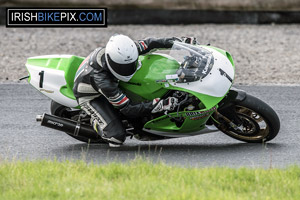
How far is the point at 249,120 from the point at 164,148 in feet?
3.34

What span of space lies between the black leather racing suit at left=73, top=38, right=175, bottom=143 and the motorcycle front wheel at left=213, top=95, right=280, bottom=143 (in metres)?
0.87

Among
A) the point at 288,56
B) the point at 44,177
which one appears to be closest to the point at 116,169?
the point at 44,177

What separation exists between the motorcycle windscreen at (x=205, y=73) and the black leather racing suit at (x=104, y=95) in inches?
16.0

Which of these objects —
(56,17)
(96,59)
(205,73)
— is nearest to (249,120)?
(205,73)

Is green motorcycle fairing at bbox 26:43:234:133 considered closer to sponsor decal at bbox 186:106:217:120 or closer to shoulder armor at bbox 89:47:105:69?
sponsor decal at bbox 186:106:217:120

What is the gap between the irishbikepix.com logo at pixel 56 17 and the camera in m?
14.6

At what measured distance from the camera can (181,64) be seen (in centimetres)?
710

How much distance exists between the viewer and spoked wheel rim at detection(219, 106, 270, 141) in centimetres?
712

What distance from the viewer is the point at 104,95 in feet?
22.9

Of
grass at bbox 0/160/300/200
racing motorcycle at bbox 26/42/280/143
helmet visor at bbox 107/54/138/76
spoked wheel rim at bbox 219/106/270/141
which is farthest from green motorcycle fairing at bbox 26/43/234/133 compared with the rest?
grass at bbox 0/160/300/200

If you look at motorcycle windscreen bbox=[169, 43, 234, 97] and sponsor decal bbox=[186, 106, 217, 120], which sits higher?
motorcycle windscreen bbox=[169, 43, 234, 97]

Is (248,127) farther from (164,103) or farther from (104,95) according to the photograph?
(104,95)

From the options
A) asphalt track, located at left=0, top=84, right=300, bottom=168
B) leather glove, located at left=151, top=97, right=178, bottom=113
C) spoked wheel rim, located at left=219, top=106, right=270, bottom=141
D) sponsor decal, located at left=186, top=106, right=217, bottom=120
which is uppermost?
leather glove, located at left=151, top=97, right=178, bottom=113

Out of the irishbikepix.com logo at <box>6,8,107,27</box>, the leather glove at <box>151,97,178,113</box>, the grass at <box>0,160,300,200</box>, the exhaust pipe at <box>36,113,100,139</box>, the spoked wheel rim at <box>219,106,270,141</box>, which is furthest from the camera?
the irishbikepix.com logo at <box>6,8,107,27</box>
